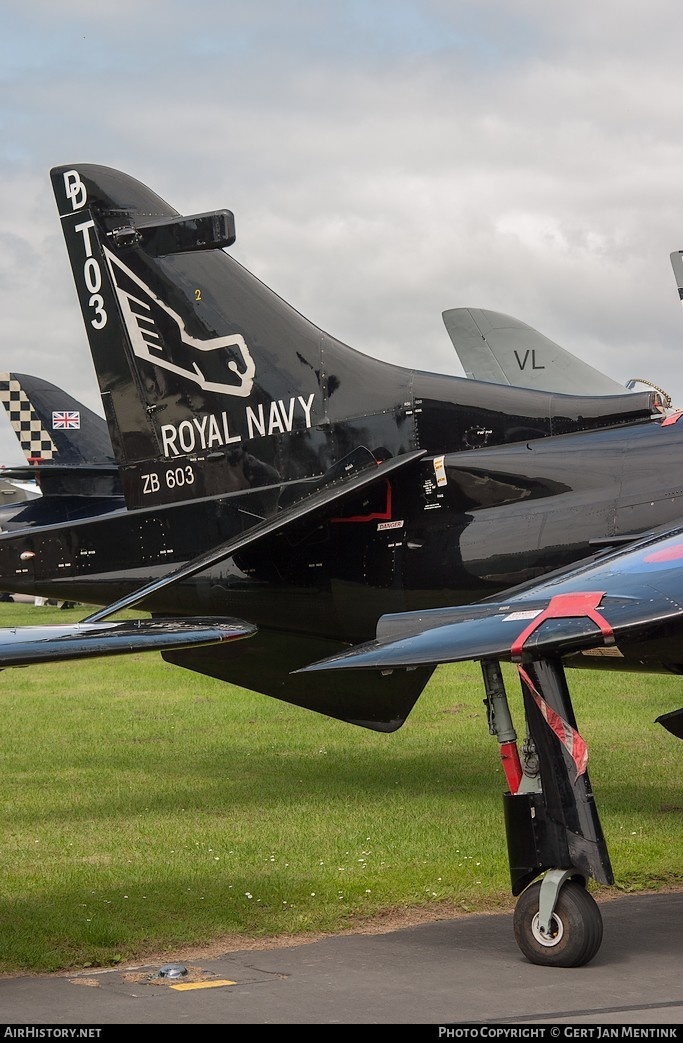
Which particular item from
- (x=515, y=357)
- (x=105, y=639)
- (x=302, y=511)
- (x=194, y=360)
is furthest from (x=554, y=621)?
(x=515, y=357)

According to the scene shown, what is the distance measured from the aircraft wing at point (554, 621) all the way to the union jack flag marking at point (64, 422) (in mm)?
23645

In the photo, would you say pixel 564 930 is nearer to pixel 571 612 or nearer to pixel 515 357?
pixel 571 612

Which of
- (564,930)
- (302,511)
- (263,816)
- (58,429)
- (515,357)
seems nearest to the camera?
(564,930)

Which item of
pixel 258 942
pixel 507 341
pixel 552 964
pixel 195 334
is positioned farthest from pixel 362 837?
pixel 507 341

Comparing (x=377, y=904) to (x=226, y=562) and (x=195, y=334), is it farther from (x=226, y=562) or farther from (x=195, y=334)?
(x=195, y=334)

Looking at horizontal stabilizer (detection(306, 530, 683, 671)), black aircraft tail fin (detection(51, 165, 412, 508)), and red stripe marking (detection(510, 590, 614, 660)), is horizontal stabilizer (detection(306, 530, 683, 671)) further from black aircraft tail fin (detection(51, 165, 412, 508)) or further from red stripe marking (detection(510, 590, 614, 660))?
black aircraft tail fin (detection(51, 165, 412, 508))

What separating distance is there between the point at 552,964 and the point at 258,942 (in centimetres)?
169

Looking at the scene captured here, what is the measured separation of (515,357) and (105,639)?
18.1 m

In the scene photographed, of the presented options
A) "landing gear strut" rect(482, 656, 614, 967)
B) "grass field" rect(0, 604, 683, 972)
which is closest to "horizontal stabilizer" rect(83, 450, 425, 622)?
"grass field" rect(0, 604, 683, 972)

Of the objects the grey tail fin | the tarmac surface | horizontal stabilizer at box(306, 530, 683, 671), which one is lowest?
the tarmac surface

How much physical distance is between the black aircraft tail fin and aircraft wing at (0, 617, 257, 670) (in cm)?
415

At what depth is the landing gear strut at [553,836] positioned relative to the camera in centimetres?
592

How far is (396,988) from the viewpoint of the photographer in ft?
18.6

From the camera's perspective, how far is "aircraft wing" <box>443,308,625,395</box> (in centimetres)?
2186
